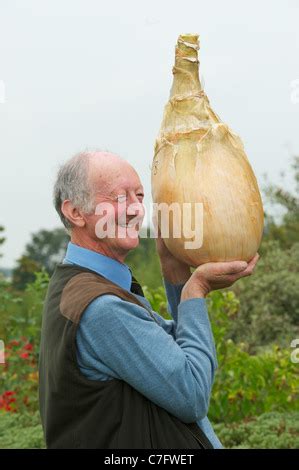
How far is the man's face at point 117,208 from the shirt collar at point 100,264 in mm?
49

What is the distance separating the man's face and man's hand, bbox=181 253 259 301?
219 millimetres

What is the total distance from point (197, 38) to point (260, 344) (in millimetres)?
6546

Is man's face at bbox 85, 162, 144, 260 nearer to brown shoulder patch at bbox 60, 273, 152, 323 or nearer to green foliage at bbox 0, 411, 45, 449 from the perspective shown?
brown shoulder patch at bbox 60, 273, 152, 323

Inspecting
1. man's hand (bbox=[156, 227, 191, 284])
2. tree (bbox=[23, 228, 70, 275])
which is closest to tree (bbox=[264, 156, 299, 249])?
man's hand (bbox=[156, 227, 191, 284])

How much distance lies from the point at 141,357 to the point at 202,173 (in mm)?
602

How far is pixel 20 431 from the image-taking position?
5.43 metres

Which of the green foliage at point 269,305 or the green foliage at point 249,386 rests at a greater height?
the green foliage at point 249,386

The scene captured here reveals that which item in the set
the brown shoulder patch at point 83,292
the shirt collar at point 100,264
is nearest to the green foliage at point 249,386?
the shirt collar at point 100,264

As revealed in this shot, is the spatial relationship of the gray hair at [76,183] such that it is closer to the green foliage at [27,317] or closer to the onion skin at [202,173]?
the onion skin at [202,173]

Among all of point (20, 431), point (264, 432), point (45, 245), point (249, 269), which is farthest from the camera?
point (45, 245)

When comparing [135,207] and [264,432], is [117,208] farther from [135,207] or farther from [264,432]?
[264,432]

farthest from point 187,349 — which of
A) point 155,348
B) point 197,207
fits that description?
point 197,207

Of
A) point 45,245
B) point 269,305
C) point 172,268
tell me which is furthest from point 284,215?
point 45,245

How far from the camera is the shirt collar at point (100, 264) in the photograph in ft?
7.99
